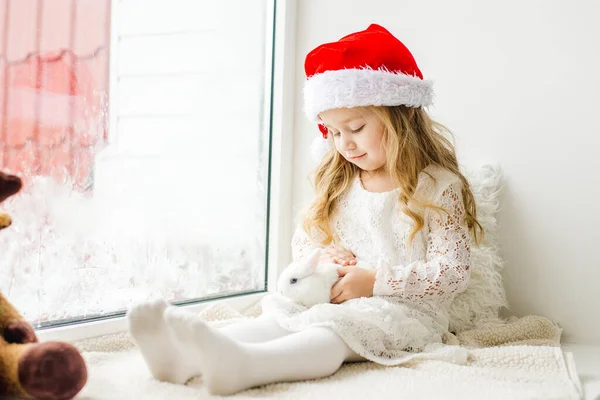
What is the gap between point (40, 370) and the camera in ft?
2.67

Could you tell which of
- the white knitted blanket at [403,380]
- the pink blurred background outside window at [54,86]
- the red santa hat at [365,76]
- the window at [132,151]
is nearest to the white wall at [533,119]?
the red santa hat at [365,76]

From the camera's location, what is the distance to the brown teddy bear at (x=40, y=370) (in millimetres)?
815

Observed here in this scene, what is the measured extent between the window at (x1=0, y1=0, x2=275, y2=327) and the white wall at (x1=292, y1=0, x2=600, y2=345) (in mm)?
523

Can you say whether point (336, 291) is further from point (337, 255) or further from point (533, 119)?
point (533, 119)

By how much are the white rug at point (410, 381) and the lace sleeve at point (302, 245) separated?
395mm

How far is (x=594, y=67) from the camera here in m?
1.50

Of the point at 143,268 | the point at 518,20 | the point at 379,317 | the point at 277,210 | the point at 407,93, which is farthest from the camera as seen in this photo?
the point at 277,210

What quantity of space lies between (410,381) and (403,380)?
0.01m

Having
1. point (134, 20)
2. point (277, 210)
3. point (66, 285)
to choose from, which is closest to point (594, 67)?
point (277, 210)

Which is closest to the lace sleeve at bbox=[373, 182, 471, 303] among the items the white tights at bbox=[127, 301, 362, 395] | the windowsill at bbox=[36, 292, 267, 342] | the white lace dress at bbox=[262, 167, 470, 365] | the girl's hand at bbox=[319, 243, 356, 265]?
the white lace dress at bbox=[262, 167, 470, 365]

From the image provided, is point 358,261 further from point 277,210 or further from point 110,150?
point 110,150

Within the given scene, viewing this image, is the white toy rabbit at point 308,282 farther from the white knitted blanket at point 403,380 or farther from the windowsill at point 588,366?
the windowsill at point 588,366

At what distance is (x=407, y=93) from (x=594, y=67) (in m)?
0.49

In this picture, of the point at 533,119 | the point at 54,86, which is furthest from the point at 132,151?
the point at 533,119
